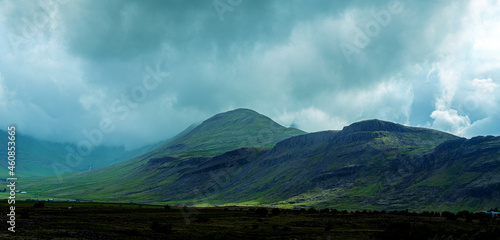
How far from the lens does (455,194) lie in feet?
596

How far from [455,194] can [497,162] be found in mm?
42098

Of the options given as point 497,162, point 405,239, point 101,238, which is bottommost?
point 405,239

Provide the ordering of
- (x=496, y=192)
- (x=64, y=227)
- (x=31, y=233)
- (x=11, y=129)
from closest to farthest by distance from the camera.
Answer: (x=31, y=233) → (x=64, y=227) → (x=11, y=129) → (x=496, y=192)

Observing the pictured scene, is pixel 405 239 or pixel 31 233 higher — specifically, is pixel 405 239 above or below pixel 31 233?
below

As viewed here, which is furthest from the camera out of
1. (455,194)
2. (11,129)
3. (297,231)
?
(455,194)

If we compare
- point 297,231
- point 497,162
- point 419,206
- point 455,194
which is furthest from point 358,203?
point 297,231

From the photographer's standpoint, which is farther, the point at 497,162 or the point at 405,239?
the point at 497,162

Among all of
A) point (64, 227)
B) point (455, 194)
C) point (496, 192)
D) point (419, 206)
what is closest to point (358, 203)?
point (419, 206)

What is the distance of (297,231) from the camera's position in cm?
5812

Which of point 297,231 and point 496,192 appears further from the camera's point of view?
point 496,192

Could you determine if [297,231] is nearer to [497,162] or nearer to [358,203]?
[358,203]

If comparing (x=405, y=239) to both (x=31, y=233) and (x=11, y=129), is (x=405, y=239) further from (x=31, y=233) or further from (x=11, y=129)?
(x=11, y=129)

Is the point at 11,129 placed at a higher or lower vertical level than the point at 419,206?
higher

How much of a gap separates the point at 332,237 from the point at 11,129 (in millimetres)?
66372
